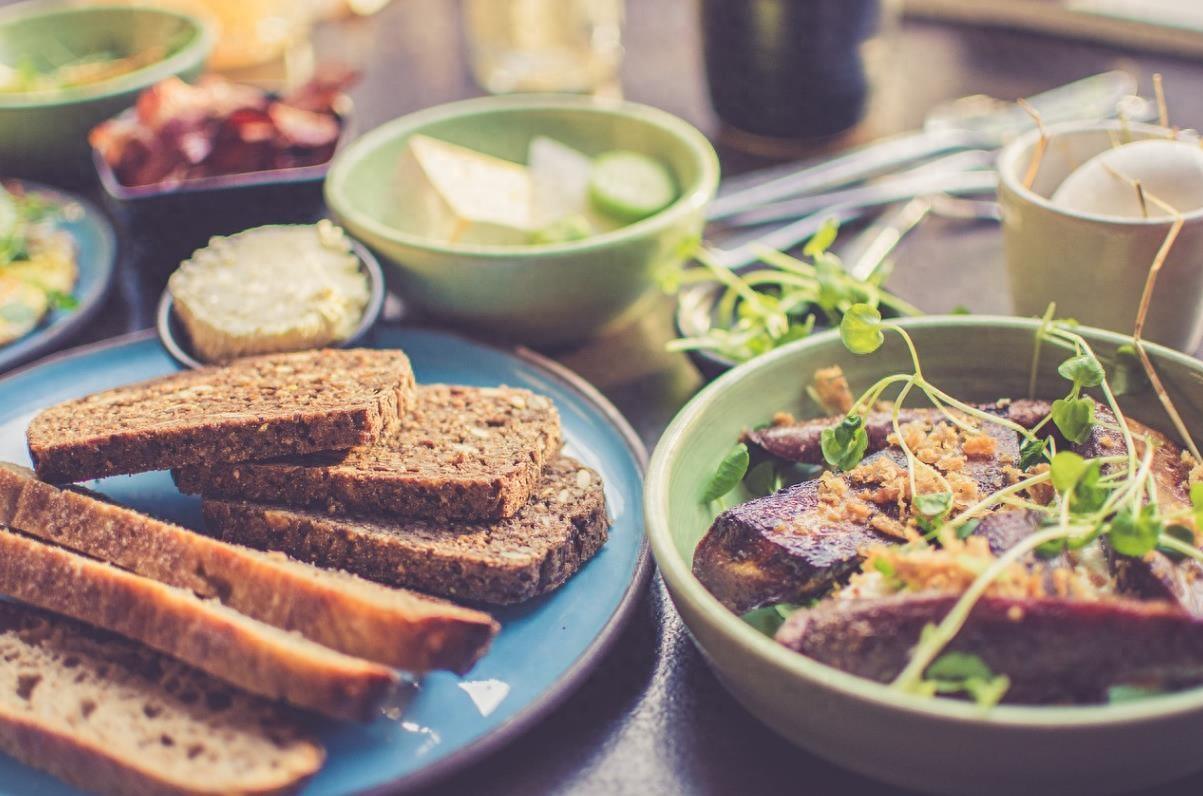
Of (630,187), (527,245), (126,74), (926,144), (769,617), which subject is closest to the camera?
(769,617)

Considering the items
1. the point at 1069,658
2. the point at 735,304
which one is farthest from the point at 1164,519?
the point at 735,304

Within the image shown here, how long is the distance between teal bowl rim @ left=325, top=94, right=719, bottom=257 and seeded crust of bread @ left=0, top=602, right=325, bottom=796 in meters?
0.91

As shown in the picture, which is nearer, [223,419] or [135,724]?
[135,724]

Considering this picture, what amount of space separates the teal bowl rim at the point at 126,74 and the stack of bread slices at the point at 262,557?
48.7 inches

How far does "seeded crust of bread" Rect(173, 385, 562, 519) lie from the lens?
4.92 feet

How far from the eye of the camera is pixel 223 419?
1545 millimetres

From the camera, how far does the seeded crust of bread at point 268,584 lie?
48.5 inches

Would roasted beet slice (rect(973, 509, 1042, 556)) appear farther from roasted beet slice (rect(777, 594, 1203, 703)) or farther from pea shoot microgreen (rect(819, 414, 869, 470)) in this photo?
pea shoot microgreen (rect(819, 414, 869, 470))

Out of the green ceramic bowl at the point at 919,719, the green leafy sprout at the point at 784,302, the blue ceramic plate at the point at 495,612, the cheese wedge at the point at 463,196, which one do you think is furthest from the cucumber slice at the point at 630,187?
the green ceramic bowl at the point at 919,719

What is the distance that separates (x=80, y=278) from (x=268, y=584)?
130 centimetres

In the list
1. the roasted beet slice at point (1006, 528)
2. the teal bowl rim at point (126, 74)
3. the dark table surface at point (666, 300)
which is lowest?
the dark table surface at point (666, 300)

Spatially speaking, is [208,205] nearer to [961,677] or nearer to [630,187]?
[630,187]

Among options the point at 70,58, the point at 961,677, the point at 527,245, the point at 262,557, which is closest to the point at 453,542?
the point at 262,557

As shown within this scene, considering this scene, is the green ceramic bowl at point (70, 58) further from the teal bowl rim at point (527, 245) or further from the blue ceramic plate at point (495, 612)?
the blue ceramic plate at point (495, 612)
